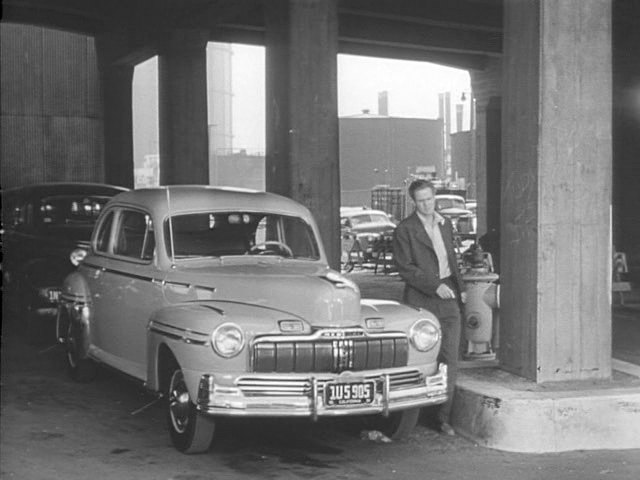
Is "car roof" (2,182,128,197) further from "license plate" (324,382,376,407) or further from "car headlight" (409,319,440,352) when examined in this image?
"license plate" (324,382,376,407)

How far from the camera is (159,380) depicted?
25.6 ft

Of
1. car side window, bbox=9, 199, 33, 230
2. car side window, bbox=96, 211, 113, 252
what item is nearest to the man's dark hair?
car side window, bbox=96, 211, 113, 252

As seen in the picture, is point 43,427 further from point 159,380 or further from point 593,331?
point 593,331

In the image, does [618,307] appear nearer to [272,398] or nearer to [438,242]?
[438,242]

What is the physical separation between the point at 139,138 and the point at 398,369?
7106 centimetres

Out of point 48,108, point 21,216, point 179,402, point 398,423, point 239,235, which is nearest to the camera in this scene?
point 179,402

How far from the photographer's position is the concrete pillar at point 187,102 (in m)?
23.5

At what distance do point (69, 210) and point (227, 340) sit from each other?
767cm

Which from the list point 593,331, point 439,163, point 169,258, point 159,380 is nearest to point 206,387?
point 159,380

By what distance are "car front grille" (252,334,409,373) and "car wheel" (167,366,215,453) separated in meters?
0.59

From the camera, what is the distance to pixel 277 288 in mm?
7594

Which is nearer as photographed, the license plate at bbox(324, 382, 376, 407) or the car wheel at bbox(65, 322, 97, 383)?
the license plate at bbox(324, 382, 376, 407)

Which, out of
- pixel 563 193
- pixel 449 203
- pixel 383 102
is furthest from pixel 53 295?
pixel 383 102

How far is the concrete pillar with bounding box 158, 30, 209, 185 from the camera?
77.1ft
